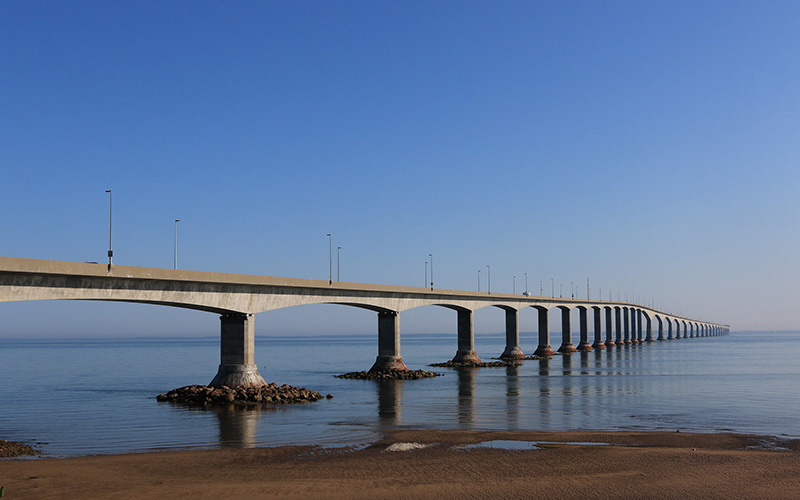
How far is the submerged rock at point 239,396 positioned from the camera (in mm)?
43344

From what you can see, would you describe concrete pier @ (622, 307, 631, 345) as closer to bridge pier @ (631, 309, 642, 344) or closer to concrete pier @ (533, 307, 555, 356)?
bridge pier @ (631, 309, 642, 344)

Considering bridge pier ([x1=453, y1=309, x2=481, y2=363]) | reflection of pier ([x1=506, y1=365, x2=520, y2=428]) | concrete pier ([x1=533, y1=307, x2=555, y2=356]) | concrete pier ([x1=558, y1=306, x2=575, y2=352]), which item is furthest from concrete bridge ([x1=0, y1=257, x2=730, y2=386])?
concrete pier ([x1=558, y1=306, x2=575, y2=352])

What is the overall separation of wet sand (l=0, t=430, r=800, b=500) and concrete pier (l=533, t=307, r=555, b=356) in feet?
278

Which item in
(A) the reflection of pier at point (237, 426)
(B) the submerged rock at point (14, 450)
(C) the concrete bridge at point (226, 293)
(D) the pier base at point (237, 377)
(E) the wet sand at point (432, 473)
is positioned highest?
(C) the concrete bridge at point (226, 293)

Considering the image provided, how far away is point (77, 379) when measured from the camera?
72938 millimetres

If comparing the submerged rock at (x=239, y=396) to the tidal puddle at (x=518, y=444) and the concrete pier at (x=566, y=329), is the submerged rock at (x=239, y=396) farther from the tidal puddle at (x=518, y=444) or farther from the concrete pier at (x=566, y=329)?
the concrete pier at (x=566, y=329)

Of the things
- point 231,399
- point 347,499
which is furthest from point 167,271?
point 347,499

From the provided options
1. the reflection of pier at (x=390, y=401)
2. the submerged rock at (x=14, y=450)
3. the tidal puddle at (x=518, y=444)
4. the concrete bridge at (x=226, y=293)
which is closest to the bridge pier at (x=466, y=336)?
the concrete bridge at (x=226, y=293)

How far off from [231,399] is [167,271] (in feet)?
27.5

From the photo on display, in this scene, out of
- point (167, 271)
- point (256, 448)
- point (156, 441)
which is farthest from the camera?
point (167, 271)

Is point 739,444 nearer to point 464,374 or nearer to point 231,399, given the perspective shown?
point 231,399

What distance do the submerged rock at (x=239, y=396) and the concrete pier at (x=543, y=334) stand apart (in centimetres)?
6975

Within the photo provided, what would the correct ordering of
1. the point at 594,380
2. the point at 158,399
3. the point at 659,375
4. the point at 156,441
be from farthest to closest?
1. the point at 659,375
2. the point at 594,380
3. the point at 158,399
4. the point at 156,441

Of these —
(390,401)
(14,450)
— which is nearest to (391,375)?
(390,401)
